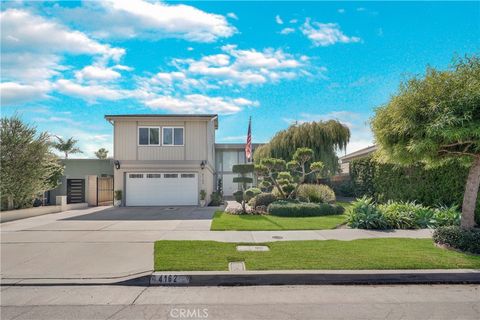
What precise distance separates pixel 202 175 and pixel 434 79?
14261 millimetres

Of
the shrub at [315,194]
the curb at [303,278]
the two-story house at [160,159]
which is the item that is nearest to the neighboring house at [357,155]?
the shrub at [315,194]

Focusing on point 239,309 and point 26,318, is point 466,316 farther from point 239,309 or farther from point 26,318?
point 26,318

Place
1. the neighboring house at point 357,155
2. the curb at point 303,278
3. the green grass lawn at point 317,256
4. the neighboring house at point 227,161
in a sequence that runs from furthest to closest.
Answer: the neighboring house at point 227,161 → the neighboring house at point 357,155 → the green grass lawn at point 317,256 → the curb at point 303,278

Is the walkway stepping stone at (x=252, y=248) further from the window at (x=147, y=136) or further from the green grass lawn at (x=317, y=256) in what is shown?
the window at (x=147, y=136)

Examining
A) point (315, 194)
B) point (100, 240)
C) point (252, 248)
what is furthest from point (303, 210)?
point (100, 240)

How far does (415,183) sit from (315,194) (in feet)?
16.6

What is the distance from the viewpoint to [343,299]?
15.7 ft

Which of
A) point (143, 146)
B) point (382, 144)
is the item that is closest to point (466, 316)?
point (382, 144)

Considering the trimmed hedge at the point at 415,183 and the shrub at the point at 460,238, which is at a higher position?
the trimmed hedge at the point at 415,183

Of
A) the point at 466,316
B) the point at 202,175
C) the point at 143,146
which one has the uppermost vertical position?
the point at 143,146

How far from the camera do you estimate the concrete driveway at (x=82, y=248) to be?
19.6ft

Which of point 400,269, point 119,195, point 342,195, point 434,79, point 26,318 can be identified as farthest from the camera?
point 342,195

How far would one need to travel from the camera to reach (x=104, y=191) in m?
21.5

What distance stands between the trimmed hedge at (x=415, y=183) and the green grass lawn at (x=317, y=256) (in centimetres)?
420
